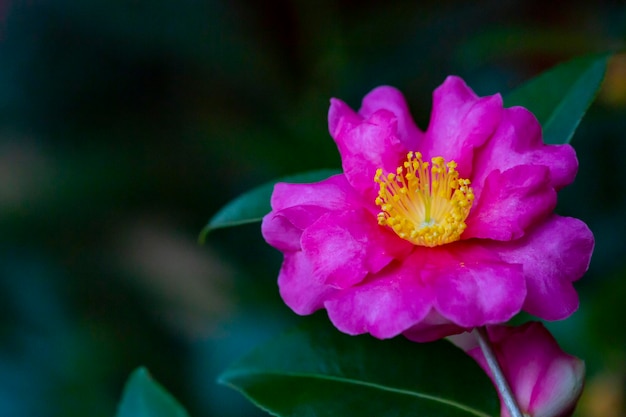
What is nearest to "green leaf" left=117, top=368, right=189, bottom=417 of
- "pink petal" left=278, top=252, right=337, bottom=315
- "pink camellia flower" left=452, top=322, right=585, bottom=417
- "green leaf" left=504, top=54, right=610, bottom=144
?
"pink petal" left=278, top=252, right=337, bottom=315

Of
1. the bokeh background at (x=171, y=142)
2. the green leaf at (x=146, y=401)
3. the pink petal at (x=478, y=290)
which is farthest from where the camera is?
the bokeh background at (x=171, y=142)

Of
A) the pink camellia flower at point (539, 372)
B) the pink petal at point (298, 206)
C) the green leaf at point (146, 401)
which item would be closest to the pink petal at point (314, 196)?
the pink petal at point (298, 206)

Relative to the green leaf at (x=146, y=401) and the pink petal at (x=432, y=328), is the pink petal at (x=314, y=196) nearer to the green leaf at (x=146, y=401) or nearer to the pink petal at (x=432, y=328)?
the pink petal at (x=432, y=328)

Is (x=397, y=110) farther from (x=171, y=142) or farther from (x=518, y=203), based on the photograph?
(x=171, y=142)

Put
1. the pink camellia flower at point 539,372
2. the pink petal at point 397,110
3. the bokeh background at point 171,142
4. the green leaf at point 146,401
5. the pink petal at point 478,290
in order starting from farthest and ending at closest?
the bokeh background at point 171,142 < the green leaf at point 146,401 < the pink petal at point 397,110 < the pink camellia flower at point 539,372 < the pink petal at point 478,290

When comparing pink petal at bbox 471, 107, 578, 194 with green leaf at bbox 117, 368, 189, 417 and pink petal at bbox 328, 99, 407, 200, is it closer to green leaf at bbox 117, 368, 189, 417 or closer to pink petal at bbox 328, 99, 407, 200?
pink petal at bbox 328, 99, 407, 200

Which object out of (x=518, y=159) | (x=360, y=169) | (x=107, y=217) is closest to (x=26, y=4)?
(x=107, y=217)

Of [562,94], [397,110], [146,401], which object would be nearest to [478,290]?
[397,110]

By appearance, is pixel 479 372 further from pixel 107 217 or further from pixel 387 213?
pixel 107 217
